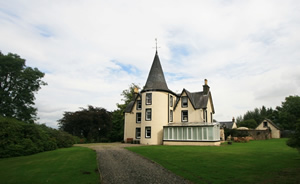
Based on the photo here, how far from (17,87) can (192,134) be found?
30.5 metres

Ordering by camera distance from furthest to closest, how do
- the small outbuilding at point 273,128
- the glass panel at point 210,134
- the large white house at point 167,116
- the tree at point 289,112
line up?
the tree at point 289,112, the small outbuilding at point 273,128, the large white house at point 167,116, the glass panel at point 210,134

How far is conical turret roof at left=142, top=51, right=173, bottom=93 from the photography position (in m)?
31.7

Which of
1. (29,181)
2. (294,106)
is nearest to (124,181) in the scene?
(29,181)

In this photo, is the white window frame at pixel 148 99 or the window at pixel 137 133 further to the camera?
the window at pixel 137 133

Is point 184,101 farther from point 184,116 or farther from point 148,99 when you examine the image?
point 148,99

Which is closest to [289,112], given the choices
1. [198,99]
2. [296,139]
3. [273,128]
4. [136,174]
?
[273,128]

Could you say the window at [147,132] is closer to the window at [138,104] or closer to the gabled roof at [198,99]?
the window at [138,104]

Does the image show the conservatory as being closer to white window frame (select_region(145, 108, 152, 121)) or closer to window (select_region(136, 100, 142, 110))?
white window frame (select_region(145, 108, 152, 121))

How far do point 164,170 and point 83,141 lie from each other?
27036mm

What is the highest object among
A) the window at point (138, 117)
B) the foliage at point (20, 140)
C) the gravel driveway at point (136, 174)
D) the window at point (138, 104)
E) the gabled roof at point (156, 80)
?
the gabled roof at point (156, 80)

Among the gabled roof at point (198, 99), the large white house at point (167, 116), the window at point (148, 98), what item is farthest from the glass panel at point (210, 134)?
the window at point (148, 98)

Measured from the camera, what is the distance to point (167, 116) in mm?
32156

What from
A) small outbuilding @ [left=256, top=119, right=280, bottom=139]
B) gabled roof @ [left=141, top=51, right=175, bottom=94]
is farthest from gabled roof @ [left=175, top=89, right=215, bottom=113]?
small outbuilding @ [left=256, top=119, right=280, bottom=139]

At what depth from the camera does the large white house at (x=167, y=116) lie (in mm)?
27922
